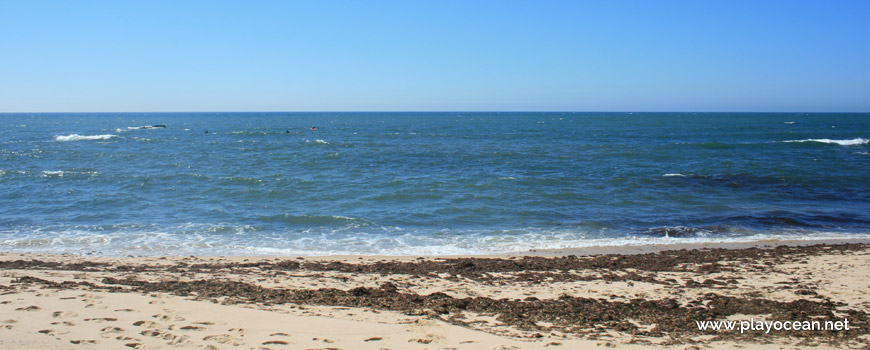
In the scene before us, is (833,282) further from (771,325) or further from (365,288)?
(365,288)

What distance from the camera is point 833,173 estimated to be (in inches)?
1051

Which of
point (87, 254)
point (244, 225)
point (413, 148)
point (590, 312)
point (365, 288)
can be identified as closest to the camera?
point (590, 312)

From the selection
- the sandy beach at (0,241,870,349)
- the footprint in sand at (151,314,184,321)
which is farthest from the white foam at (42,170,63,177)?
the footprint in sand at (151,314,184,321)

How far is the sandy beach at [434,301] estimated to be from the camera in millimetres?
6008

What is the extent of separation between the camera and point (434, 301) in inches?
302

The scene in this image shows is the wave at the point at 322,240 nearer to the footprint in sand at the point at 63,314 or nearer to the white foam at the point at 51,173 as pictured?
the footprint in sand at the point at 63,314

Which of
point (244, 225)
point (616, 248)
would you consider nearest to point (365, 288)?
point (616, 248)

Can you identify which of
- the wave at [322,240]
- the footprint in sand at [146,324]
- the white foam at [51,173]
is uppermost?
the footprint in sand at [146,324]

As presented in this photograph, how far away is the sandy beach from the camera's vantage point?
19.7ft

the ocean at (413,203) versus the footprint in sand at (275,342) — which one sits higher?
the footprint in sand at (275,342)

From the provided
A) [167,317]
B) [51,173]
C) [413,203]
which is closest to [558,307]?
[167,317]

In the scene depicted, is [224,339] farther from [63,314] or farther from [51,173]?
[51,173]

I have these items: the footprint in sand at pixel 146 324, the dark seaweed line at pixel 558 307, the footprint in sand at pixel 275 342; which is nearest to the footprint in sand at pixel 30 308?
the dark seaweed line at pixel 558 307

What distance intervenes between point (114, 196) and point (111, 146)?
28.8 m
